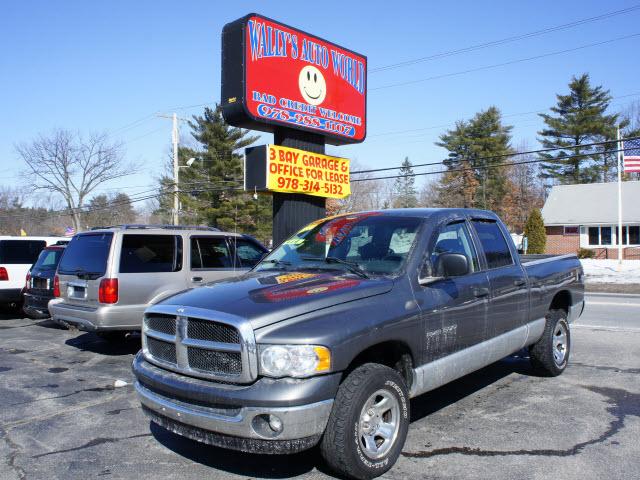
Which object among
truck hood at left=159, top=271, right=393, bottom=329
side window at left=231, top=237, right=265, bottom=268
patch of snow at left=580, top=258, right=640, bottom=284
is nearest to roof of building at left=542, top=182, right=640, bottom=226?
patch of snow at left=580, top=258, right=640, bottom=284

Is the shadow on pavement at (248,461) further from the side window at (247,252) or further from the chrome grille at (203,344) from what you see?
the side window at (247,252)

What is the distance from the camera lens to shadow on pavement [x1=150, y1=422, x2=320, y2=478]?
4.00 m

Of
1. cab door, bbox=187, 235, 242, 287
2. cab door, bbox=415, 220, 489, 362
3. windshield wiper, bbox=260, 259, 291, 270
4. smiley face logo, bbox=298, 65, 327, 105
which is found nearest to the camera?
cab door, bbox=415, 220, 489, 362

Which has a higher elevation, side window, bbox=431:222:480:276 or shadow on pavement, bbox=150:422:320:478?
side window, bbox=431:222:480:276

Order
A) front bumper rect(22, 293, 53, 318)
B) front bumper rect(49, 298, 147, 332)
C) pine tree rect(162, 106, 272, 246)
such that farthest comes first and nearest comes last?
1. pine tree rect(162, 106, 272, 246)
2. front bumper rect(22, 293, 53, 318)
3. front bumper rect(49, 298, 147, 332)

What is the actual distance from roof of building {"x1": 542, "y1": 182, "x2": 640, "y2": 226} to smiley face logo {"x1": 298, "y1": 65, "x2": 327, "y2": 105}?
32.1 m

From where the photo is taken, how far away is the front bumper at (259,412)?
11.0 ft

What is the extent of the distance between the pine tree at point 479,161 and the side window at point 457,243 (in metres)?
54.3

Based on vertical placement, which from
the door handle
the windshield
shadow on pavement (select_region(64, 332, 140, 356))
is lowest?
shadow on pavement (select_region(64, 332, 140, 356))

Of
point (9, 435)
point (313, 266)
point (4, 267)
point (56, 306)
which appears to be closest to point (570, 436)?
point (313, 266)

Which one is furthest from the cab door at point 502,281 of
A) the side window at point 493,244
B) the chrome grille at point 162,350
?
the chrome grille at point 162,350

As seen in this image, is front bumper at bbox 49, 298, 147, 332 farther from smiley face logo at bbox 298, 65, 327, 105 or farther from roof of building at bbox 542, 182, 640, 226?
roof of building at bbox 542, 182, 640, 226

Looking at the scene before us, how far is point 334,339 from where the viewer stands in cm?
352

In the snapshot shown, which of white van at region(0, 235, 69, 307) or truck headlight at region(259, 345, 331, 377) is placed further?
white van at region(0, 235, 69, 307)
